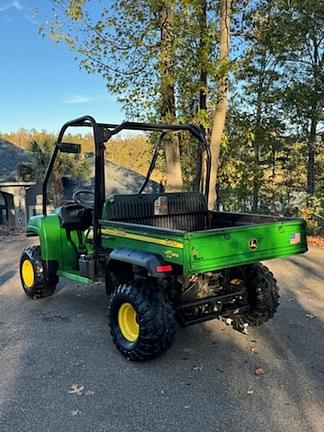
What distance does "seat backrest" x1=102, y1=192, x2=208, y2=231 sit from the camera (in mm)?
4637

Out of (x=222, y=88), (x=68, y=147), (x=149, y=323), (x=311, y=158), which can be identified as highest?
(x=222, y=88)

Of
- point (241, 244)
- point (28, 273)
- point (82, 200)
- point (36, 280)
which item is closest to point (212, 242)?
point (241, 244)

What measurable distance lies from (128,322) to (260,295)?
133cm

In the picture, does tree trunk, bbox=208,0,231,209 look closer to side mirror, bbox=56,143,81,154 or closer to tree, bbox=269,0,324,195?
tree, bbox=269,0,324,195

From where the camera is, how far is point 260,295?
4.29 meters

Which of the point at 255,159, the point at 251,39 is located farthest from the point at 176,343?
the point at 255,159

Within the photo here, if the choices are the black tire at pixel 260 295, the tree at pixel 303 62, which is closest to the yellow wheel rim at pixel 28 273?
the black tire at pixel 260 295

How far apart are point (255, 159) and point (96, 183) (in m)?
14.7

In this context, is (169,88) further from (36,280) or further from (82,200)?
(36,280)

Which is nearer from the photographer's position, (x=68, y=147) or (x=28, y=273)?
(x=68, y=147)

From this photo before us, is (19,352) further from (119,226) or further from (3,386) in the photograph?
(119,226)

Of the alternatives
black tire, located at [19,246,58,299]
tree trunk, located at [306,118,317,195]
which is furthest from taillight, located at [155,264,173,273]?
tree trunk, located at [306,118,317,195]

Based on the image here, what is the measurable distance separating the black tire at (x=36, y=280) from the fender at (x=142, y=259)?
1.66m

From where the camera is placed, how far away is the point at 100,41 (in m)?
10.2
